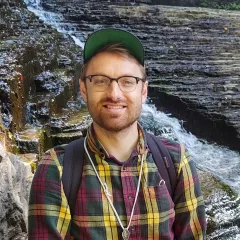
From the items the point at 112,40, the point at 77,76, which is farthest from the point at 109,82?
the point at 77,76

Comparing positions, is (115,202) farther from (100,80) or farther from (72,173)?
(100,80)

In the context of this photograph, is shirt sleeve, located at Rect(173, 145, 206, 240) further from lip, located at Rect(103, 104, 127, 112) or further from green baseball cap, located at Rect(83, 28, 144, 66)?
green baseball cap, located at Rect(83, 28, 144, 66)

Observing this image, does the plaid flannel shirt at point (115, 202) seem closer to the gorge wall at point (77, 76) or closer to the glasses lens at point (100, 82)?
the glasses lens at point (100, 82)

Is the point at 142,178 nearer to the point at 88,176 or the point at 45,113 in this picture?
the point at 88,176

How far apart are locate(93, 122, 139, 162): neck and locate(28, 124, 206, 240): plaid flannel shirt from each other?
0.13 ft

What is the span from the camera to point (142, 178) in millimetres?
1539

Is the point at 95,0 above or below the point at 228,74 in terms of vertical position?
above

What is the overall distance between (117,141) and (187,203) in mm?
447

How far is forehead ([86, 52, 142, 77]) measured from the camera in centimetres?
152

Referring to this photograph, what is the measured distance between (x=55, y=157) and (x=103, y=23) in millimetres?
14835

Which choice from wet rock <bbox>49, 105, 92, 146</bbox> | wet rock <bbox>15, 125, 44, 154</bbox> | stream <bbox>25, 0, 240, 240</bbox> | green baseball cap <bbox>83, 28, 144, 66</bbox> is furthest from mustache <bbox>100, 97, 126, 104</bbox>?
wet rock <bbox>49, 105, 92, 146</bbox>

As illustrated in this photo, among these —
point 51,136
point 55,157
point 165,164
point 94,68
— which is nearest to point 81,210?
point 55,157

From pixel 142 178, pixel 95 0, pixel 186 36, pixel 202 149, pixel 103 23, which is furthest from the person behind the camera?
pixel 95 0

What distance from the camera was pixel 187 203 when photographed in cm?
160
